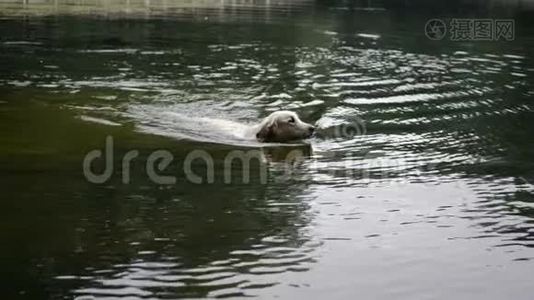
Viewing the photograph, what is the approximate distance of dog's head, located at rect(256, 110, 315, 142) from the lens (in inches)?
Result: 581

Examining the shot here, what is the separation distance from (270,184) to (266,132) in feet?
10.9

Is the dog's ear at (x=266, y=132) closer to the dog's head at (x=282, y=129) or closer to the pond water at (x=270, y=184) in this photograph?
the dog's head at (x=282, y=129)

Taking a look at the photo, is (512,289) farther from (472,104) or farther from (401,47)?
(401,47)

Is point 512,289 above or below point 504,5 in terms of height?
below

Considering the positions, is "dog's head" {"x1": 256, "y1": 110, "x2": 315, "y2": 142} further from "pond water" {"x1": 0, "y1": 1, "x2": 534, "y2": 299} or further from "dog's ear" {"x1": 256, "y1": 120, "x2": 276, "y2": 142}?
"pond water" {"x1": 0, "y1": 1, "x2": 534, "y2": 299}

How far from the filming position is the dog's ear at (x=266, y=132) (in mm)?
14734

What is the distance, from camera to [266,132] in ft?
48.5

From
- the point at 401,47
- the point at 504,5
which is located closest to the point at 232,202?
the point at 401,47

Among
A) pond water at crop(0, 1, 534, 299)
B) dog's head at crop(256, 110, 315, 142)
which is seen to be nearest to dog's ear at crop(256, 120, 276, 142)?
dog's head at crop(256, 110, 315, 142)

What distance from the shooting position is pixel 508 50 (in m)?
30.8

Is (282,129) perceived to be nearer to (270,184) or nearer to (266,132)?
(266,132)

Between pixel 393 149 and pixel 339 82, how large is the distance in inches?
314

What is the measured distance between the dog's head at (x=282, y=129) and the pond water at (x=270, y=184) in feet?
1.01

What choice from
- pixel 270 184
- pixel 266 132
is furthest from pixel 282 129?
pixel 270 184
